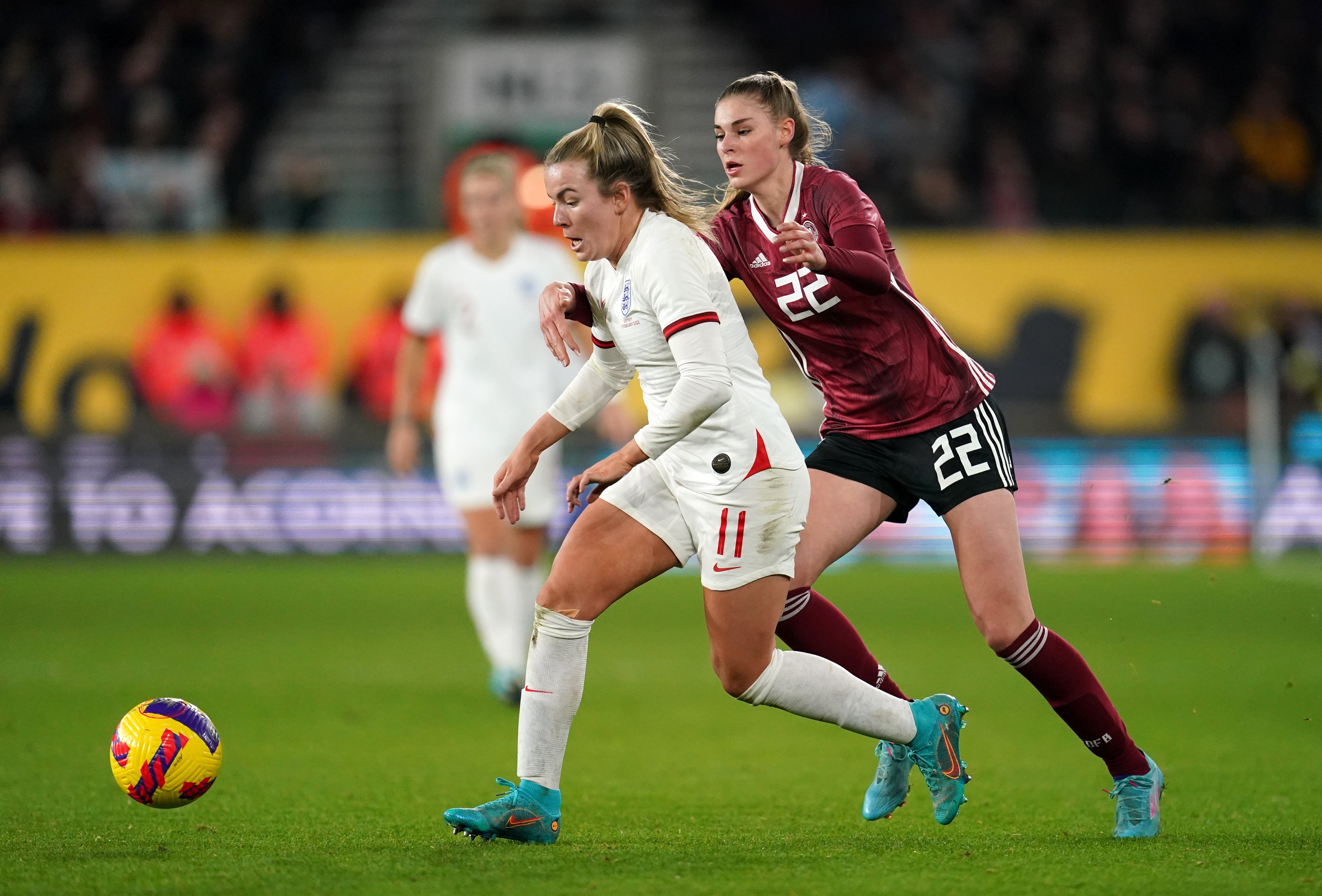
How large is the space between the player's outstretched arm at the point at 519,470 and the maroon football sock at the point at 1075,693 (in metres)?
1.49

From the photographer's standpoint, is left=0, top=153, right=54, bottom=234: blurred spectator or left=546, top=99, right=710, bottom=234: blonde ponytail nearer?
left=546, top=99, right=710, bottom=234: blonde ponytail

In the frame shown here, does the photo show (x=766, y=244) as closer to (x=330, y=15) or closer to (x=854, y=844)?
→ (x=854, y=844)

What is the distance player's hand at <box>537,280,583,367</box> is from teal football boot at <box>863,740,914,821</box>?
5.22 feet

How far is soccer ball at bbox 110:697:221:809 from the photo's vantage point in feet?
15.6

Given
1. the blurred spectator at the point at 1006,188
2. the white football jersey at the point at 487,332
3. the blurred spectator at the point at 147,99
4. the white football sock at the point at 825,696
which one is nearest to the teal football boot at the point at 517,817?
the white football sock at the point at 825,696

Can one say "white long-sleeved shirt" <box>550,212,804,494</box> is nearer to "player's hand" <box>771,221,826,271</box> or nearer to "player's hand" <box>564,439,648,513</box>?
"player's hand" <box>564,439,648,513</box>

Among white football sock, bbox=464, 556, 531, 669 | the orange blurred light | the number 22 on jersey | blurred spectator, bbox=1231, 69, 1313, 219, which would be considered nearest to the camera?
the number 22 on jersey

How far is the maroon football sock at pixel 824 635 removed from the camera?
5.11 meters

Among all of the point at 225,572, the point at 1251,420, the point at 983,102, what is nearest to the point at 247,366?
the point at 225,572

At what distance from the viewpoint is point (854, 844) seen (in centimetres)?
471

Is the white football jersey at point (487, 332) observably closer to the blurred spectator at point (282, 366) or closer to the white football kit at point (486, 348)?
the white football kit at point (486, 348)

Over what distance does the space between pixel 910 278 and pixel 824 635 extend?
11.3 m

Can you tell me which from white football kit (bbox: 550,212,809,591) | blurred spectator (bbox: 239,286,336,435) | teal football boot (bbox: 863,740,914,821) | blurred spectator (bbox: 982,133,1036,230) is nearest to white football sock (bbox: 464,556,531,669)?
teal football boot (bbox: 863,740,914,821)

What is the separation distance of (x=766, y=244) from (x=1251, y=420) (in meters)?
10.6
